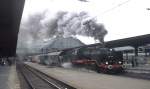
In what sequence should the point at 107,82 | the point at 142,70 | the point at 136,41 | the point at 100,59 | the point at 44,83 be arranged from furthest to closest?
the point at 100,59
the point at 142,70
the point at 136,41
the point at 44,83
the point at 107,82

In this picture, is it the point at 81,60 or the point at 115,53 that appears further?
the point at 81,60

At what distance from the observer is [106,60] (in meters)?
33.9

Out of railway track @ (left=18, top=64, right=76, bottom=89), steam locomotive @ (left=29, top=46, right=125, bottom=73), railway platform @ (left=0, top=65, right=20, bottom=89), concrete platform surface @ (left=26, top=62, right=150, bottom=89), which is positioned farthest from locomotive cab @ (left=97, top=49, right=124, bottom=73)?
railway platform @ (left=0, top=65, right=20, bottom=89)

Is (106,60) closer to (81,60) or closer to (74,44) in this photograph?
(81,60)

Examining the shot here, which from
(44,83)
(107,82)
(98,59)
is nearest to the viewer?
(107,82)

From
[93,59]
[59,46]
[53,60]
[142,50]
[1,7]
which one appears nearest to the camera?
[1,7]

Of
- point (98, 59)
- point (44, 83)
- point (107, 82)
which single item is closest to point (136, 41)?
point (98, 59)

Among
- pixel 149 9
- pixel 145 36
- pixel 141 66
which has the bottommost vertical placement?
pixel 141 66

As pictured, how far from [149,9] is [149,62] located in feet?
23.0

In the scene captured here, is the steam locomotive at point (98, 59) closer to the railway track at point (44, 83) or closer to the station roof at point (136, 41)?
the station roof at point (136, 41)

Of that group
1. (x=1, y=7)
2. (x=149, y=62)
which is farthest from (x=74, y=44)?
(x=1, y=7)

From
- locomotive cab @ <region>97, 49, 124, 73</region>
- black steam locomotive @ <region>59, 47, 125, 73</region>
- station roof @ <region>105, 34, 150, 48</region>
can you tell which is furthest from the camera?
black steam locomotive @ <region>59, 47, 125, 73</region>

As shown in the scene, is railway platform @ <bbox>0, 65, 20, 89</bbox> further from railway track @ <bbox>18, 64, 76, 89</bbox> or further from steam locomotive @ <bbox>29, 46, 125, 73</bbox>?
steam locomotive @ <bbox>29, 46, 125, 73</bbox>

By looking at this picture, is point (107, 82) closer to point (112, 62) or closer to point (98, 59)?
point (112, 62)
